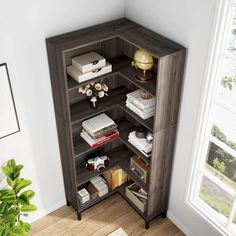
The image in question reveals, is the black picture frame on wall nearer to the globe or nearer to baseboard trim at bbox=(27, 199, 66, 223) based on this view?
the globe

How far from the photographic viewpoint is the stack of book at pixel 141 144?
3135mm

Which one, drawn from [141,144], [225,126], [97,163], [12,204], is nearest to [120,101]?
[141,144]

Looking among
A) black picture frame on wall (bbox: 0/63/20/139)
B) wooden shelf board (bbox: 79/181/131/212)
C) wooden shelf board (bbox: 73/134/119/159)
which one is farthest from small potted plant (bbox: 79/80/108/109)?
wooden shelf board (bbox: 79/181/131/212)

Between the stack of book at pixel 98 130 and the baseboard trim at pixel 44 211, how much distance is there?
2.86 ft

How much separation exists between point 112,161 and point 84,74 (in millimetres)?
1171

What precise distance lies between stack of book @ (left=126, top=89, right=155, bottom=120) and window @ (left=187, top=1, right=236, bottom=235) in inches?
16.6

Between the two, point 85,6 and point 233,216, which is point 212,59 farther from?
point 233,216

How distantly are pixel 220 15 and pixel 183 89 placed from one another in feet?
2.31

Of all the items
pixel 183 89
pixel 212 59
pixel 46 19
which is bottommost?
pixel 183 89

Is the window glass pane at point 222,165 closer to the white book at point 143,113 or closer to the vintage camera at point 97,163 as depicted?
the white book at point 143,113

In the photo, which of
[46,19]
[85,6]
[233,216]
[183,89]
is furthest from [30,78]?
[233,216]

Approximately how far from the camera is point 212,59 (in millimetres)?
2457

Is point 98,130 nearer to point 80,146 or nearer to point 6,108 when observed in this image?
point 80,146

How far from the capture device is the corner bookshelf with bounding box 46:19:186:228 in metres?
2.65
